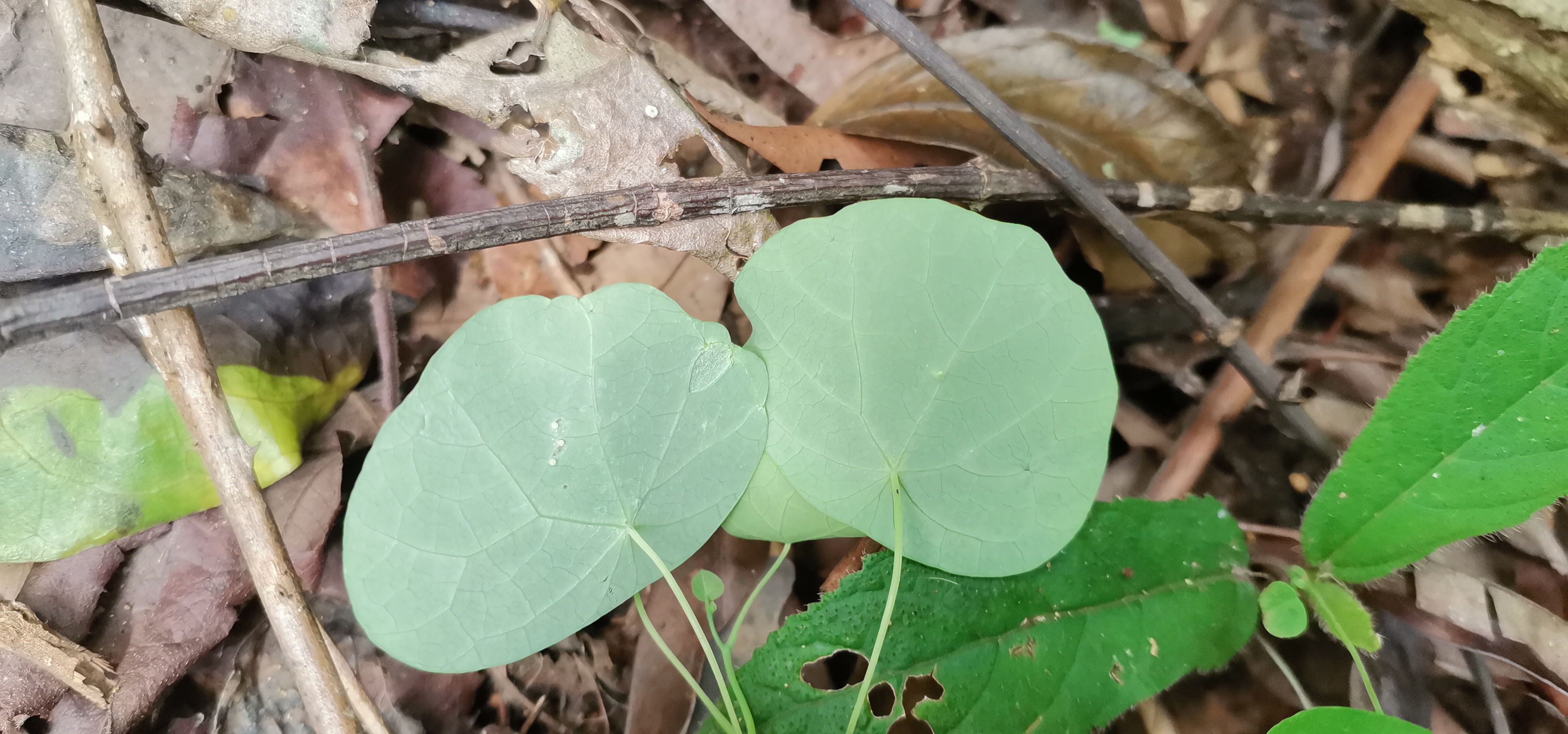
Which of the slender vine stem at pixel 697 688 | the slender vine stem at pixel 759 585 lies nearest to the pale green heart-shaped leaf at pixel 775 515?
the slender vine stem at pixel 759 585

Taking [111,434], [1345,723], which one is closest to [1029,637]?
[1345,723]

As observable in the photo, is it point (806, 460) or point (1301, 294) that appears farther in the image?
point (1301, 294)

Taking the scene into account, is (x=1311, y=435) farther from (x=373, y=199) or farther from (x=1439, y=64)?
(x=373, y=199)

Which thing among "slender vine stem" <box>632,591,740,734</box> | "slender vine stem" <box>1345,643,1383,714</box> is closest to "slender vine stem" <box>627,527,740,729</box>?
"slender vine stem" <box>632,591,740,734</box>

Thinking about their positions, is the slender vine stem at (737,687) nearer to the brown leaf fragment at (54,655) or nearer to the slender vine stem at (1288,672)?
the slender vine stem at (1288,672)

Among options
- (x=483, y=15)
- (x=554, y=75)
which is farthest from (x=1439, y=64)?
(x=483, y=15)

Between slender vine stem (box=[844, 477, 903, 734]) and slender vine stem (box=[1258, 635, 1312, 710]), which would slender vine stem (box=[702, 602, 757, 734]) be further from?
slender vine stem (box=[1258, 635, 1312, 710])
